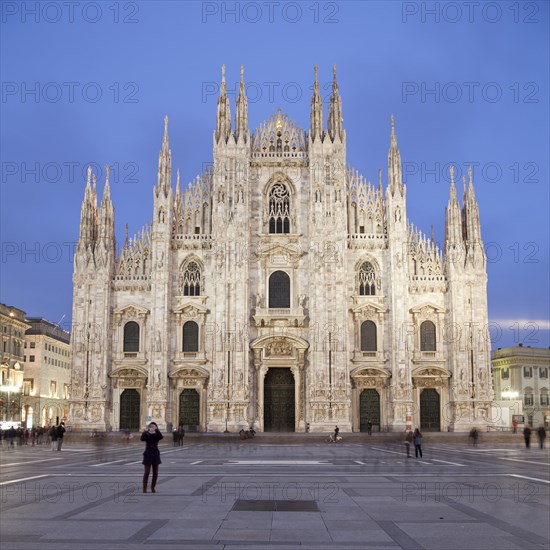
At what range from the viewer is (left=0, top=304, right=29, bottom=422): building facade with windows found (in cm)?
7511

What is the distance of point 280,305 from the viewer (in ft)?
179

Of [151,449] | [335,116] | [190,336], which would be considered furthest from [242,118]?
[151,449]

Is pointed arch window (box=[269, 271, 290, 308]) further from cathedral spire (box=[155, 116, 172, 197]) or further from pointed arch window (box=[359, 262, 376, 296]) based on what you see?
cathedral spire (box=[155, 116, 172, 197])

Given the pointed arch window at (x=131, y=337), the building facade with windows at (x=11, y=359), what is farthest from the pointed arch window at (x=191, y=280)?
the building facade with windows at (x=11, y=359)

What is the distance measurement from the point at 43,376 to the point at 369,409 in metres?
50.6

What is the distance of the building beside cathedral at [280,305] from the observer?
52812 mm

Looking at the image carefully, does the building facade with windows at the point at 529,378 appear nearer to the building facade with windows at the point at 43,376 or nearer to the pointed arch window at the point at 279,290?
the pointed arch window at the point at 279,290

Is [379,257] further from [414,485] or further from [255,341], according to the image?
[414,485]

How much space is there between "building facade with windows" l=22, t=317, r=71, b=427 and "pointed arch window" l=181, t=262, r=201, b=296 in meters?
35.2

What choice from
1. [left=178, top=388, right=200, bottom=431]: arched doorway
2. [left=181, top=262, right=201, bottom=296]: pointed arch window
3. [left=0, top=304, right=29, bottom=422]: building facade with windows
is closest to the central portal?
[left=178, top=388, right=200, bottom=431]: arched doorway

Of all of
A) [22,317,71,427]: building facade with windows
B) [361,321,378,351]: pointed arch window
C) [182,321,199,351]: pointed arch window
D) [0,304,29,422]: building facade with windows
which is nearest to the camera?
[361,321,378,351]: pointed arch window

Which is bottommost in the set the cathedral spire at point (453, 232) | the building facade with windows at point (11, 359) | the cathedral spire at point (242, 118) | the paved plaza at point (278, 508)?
the paved plaza at point (278, 508)

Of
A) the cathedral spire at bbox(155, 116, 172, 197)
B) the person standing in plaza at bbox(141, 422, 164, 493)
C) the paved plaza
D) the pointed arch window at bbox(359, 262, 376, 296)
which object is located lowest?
the paved plaza

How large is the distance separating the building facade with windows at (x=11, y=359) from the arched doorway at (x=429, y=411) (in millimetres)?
39898
